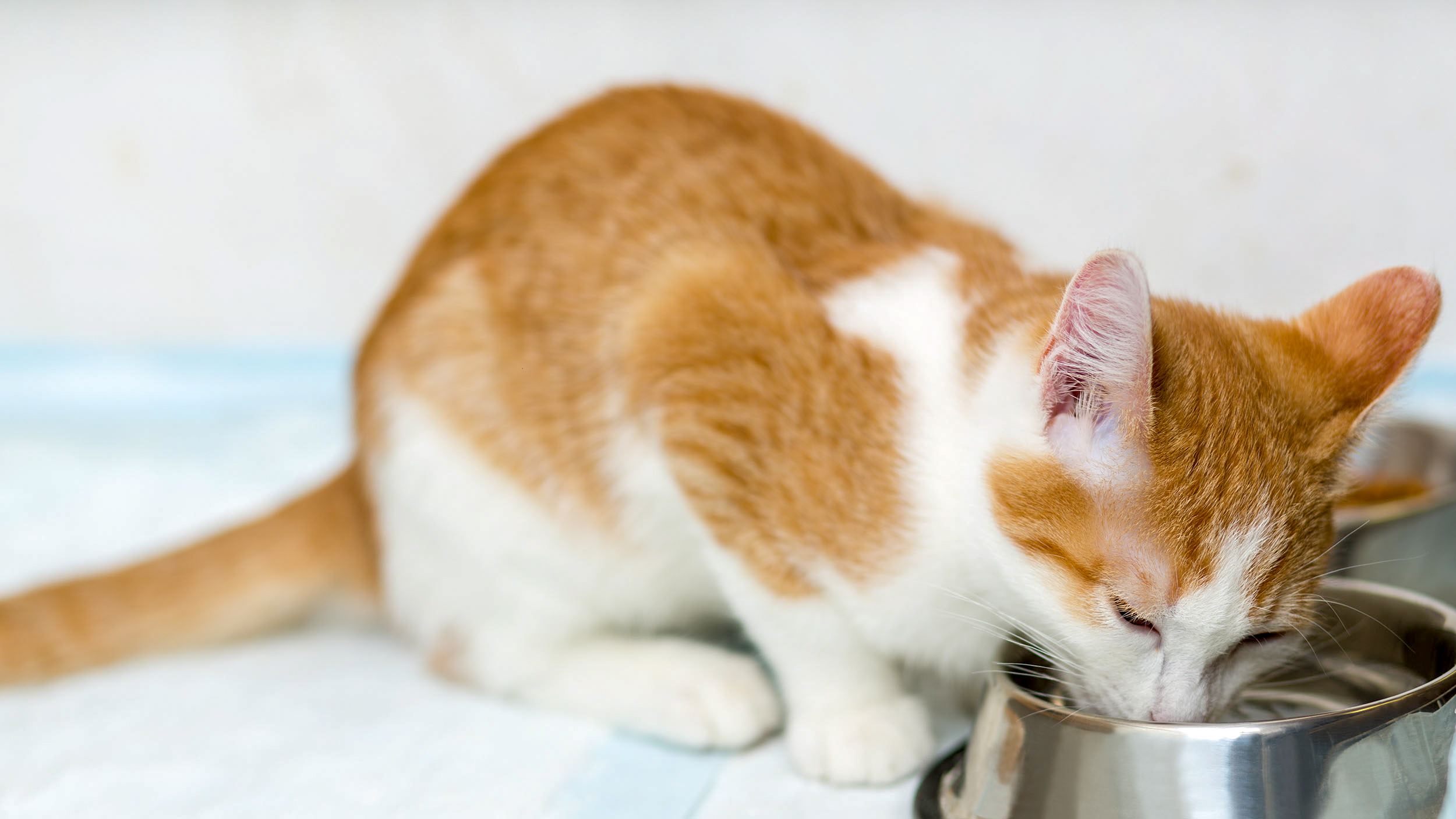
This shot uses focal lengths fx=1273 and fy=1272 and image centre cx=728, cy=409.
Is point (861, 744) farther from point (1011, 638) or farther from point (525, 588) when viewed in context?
point (525, 588)

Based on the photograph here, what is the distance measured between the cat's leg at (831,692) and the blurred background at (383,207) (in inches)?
1.8

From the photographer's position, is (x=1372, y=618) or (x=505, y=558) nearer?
(x=1372, y=618)

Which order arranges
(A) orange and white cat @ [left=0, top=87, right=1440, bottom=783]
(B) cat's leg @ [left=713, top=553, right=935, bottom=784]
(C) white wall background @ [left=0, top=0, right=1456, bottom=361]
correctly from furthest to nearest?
(C) white wall background @ [left=0, top=0, right=1456, bottom=361]
(B) cat's leg @ [left=713, top=553, right=935, bottom=784]
(A) orange and white cat @ [left=0, top=87, right=1440, bottom=783]

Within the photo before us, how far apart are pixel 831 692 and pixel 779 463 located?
0.94ft

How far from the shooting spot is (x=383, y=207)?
3.27m

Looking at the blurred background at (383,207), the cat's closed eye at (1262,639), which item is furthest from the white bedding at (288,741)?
the cat's closed eye at (1262,639)

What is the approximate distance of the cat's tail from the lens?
6.03 ft

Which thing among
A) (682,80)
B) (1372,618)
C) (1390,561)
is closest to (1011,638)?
(1372,618)

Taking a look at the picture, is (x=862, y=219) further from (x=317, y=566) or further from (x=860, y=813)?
(x=317, y=566)

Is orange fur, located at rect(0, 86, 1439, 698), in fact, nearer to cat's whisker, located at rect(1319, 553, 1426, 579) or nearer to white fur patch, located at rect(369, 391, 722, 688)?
white fur patch, located at rect(369, 391, 722, 688)

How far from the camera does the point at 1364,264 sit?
2.61m

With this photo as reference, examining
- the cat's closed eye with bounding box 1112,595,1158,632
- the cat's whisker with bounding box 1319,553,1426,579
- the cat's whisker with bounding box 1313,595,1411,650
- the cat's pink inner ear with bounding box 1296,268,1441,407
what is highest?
the cat's pink inner ear with bounding box 1296,268,1441,407

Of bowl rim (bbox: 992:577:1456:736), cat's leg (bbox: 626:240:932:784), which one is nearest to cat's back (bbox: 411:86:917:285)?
cat's leg (bbox: 626:240:932:784)

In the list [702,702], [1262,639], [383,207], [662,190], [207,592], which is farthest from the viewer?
[383,207]
